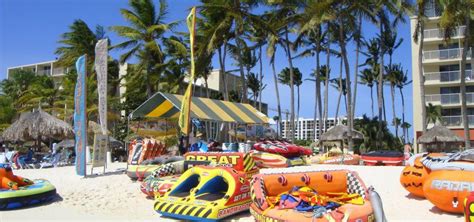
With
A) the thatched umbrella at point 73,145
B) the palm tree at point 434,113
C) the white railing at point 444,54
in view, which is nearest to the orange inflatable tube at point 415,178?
the thatched umbrella at point 73,145

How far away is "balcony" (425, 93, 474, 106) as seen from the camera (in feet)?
123

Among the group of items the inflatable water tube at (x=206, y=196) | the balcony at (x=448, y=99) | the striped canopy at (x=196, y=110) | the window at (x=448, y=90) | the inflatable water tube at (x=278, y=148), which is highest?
the window at (x=448, y=90)

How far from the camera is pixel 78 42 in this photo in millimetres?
34438

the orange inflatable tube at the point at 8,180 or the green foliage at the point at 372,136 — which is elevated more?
the green foliage at the point at 372,136

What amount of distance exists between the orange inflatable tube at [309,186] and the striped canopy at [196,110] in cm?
963

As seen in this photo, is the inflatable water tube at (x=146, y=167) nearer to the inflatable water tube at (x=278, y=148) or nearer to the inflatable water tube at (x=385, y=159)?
the inflatable water tube at (x=278, y=148)

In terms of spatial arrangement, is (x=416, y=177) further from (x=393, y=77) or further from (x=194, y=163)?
(x=393, y=77)

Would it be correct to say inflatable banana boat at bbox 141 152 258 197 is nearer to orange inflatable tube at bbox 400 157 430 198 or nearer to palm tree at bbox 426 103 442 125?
orange inflatable tube at bbox 400 157 430 198

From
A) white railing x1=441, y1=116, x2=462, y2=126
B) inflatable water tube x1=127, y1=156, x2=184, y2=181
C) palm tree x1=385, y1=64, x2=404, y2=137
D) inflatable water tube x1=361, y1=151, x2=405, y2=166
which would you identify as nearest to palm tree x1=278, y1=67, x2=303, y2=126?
palm tree x1=385, y1=64, x2=404, y2=137

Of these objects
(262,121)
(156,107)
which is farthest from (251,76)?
(156,107)

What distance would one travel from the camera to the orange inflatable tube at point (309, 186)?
7161mm

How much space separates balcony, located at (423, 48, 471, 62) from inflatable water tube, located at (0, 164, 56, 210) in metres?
36.9

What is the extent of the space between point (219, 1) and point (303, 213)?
2256cm

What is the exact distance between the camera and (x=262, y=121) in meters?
23.2
